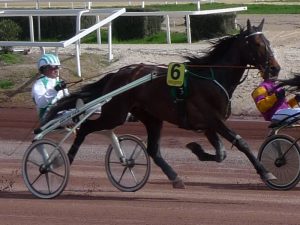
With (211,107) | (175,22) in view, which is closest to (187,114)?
(211,107)

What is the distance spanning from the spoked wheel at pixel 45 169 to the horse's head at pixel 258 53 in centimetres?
204

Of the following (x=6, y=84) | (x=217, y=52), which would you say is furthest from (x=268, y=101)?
(x=6, y=84)

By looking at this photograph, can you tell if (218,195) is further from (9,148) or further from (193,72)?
(9,148)

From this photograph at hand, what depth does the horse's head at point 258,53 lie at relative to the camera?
980 cm

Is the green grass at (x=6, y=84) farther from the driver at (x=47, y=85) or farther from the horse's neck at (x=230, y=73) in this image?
the horse's neck at (x=230, y=73)

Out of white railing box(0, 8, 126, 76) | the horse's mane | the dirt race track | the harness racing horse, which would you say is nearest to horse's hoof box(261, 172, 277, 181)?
the harness racing horse

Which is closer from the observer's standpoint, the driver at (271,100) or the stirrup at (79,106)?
the stirrup at (79,106)

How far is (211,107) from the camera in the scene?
9.79 m

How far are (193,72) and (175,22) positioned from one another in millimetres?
19376

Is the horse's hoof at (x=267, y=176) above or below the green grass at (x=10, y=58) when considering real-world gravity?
above

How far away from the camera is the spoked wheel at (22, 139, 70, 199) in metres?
9.83

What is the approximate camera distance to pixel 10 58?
65.8 feet

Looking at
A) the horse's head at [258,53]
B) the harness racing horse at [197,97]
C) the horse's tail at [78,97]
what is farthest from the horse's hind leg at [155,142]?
the horse's head at [258,53]

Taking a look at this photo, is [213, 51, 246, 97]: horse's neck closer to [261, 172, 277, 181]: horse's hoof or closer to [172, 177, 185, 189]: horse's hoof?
[261, 172, 277, 181]: horse's hoof
